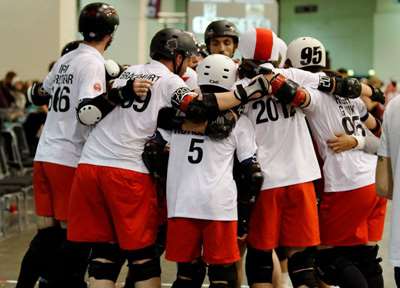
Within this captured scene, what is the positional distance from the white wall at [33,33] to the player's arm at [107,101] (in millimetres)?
6690

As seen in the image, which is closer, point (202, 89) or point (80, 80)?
point (202, 89)

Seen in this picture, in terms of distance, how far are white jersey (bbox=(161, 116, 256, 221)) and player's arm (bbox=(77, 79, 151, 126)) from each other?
292 mm

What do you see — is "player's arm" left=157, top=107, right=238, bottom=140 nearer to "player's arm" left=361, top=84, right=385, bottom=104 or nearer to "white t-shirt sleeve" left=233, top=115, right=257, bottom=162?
"white t-shirt sleeve" left=233, top=115, right=257, bottom=162

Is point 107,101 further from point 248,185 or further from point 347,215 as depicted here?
point 347,215

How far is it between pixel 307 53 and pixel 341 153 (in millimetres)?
546

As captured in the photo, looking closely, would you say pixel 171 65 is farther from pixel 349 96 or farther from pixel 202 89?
pixel 349 96

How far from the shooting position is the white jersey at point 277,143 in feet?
12.5

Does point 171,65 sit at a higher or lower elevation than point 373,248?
higher

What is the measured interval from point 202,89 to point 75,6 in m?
7.15

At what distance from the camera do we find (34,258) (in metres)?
4.30

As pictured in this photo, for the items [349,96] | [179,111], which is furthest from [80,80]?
[349,96]

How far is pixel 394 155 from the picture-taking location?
2861 mm

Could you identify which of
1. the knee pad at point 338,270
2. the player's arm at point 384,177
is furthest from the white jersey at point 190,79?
the player's arm at point 384,177

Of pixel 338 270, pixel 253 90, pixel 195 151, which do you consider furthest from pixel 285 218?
pixel 253 90
